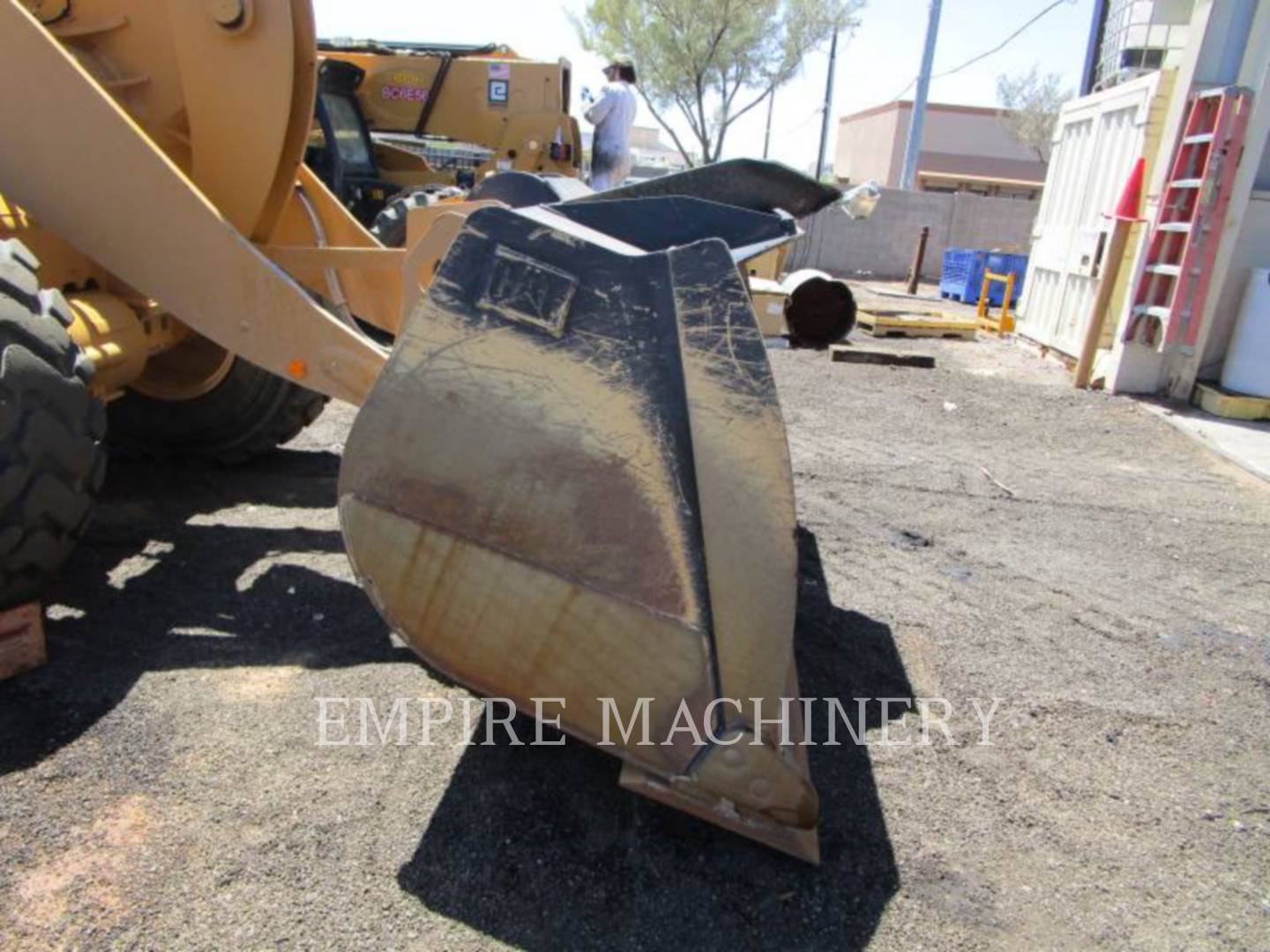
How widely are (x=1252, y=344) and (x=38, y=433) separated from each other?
8.57 meters

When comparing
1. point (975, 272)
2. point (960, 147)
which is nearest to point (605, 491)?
point (975, 272)

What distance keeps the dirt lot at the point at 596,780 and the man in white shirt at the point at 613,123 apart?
237 inches

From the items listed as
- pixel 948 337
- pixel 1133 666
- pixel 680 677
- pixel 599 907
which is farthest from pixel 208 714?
pixel 948 337

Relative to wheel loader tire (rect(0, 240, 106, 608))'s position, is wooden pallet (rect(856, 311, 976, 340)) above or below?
below

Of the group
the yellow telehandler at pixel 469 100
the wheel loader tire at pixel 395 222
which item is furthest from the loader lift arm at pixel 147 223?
the yellow telehandler at pixel 469 100

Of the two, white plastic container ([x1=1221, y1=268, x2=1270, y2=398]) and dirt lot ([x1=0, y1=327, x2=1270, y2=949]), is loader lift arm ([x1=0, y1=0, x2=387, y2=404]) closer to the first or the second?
dirt lot ([x1=0, y1=327, x2=1270, y2=949])

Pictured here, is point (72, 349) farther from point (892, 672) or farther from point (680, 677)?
point (892, 672)

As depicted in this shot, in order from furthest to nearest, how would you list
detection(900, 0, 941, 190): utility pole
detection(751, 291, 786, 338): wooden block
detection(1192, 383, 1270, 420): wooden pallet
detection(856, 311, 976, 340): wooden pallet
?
detection(900, 0, 941, 190): utility pole
detection(856, 311, 976, 340): wooden pallet
detection(1192, 383, 1270, 420): wooden pallet
detection(751, 291, 786, 338): wooden block

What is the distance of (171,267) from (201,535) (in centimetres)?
140

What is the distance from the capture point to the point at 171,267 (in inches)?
108

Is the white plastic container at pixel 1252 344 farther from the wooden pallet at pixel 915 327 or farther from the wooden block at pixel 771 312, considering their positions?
the wooden block at pixel 771 312

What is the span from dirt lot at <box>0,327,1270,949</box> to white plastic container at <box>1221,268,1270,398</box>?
4186 mm

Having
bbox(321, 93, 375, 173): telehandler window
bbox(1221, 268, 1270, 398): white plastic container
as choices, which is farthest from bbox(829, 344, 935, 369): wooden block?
bbox(321, 93, 375, 173): telehandler window

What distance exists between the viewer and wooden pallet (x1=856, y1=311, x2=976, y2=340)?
11.0m
